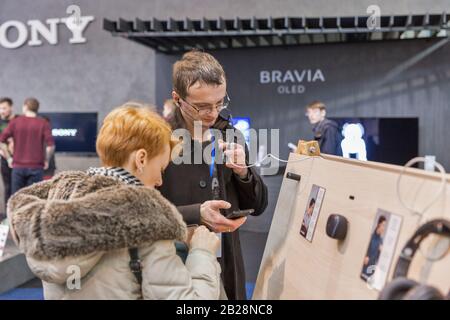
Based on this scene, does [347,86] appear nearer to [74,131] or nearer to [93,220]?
[74,131]

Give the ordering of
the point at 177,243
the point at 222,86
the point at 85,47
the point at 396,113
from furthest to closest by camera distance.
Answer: the point at 85,47, the point at 396,113, the point at 222,86, the point at 177,243

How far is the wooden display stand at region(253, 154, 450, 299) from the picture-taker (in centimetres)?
78

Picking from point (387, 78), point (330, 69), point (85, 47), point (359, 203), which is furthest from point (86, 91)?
point (359, 203)

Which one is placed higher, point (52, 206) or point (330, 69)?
point (330, 69)

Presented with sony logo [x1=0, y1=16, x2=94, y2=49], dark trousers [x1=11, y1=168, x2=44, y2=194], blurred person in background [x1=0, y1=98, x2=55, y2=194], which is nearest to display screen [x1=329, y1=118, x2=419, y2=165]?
blurred person in background [x1=0, y1=98, x2=55, y2=194]

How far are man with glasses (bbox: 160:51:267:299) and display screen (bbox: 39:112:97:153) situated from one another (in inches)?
239

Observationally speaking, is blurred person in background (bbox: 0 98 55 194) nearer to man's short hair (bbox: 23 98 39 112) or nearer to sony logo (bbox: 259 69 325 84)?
man's short hair (bbox: 23 98 39 112)

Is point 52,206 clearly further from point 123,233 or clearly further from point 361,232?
point 361,232

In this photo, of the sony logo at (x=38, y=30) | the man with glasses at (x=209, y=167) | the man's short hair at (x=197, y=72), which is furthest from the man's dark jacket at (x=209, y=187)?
the sony logo at (x=38, y=30)

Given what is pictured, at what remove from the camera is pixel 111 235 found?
3.03ft

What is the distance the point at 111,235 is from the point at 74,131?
678 centimetres

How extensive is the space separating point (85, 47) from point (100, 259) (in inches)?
288

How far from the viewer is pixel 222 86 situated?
1.38 metres
